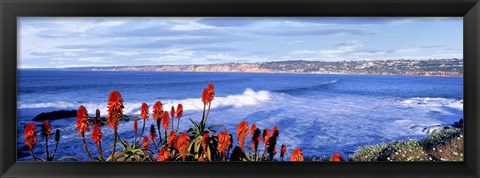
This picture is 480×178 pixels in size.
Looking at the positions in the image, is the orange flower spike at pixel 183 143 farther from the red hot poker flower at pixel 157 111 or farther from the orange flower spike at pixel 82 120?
the orange flower spike at pixel 82 120

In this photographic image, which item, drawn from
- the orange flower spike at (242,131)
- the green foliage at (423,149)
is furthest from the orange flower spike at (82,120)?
the green foliage at (423,149)

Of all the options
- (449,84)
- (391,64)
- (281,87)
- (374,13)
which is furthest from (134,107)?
(449,84)

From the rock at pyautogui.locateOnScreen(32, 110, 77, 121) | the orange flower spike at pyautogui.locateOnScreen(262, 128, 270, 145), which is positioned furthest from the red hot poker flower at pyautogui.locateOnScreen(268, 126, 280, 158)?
the rock at pyautogui.locateOnScreen(32, 110, 77, 121)

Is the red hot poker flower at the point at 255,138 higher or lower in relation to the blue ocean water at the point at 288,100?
lower

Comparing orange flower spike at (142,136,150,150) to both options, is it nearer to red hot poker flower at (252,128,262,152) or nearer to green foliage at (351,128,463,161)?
red hot poker flower at (252,128,262,152)

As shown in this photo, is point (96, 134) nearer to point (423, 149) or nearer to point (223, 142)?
point (223, 142)

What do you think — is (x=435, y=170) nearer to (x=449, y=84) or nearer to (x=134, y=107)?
(x=449, y=84)

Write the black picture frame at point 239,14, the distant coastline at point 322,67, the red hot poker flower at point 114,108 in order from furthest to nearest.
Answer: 1. the distant coastline at point 322,67
2. the red hot poker flower at point 114,108
3. the black picture frame at point 239,14
